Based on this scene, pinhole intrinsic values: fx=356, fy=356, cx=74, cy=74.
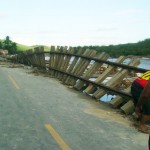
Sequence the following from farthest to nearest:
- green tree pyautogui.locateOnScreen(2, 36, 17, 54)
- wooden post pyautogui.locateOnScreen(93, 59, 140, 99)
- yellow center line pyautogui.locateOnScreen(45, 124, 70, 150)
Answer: green tree pyautogui.locateOnScreen(2, 36, 17, 54), wooden post pyautogui.locateOnScreen(93, 59, 140, 99), yellow center line pyautogui.locateOnScreen(45, 124, 70, 150)

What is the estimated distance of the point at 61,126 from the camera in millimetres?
8109

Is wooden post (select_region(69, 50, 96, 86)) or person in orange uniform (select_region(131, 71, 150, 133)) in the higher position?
person in orange uniform (select_region(131, 71, 150, 133))

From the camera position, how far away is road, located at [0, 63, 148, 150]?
674 cm

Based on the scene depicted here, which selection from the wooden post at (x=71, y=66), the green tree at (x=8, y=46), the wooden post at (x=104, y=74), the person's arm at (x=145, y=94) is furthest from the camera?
the green tree at (x=8, y=46)

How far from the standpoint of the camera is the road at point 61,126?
6742mm

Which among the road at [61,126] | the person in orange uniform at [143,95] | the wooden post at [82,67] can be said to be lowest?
the road at [61,126]

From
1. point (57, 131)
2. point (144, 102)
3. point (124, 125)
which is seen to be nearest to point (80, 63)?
point (124, 125)

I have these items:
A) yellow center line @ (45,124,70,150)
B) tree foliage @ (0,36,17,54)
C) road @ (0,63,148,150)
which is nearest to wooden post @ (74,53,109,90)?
road @ (0,63,148,150)

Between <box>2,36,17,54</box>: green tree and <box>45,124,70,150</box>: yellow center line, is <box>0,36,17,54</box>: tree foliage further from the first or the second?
<box>45,124,70,150</box>: yellow center line

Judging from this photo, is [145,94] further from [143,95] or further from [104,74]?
[104,74]

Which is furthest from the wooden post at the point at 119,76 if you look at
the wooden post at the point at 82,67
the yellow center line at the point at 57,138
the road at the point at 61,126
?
the yellow center line at the point at 57,138

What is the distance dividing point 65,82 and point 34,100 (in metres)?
5.52

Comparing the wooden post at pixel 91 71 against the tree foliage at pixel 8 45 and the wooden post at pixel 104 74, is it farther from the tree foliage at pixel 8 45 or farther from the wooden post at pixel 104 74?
the tree foliage at pixel 8 45

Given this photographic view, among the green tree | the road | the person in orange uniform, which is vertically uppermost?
the person in orange uniform
